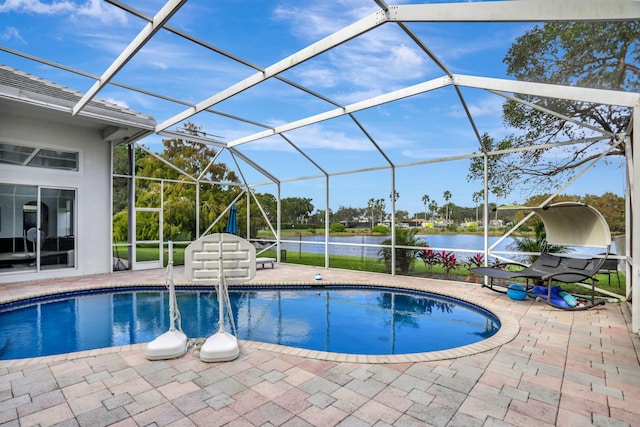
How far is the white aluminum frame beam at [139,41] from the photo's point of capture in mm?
4383

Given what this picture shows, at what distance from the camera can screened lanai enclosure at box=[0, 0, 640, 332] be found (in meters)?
4.86

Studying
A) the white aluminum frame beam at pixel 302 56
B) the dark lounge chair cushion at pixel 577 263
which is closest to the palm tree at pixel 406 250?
the dark lounge chair cushion at pixel 577 263

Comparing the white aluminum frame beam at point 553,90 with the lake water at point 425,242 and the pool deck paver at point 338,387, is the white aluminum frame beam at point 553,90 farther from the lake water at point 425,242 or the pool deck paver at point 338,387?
the lake water at point 425,242

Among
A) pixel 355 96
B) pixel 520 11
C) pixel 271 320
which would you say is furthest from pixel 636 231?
pixel 271 320

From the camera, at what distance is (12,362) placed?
386cm

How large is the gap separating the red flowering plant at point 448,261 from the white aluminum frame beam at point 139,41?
8217mm

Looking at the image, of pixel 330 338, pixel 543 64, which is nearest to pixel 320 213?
pixel 330 338

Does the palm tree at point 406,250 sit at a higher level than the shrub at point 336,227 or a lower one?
lower

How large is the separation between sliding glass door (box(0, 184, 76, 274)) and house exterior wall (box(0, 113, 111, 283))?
0.17 metres

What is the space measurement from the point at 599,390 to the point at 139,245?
1174cm

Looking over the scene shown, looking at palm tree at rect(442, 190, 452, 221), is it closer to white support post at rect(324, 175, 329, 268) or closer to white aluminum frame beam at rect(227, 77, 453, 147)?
white support post at rect(324, 175, 329, 268)

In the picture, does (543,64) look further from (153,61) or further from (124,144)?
(124,144)

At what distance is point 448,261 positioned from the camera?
9297 mm

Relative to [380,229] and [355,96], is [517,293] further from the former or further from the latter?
[355,96]
